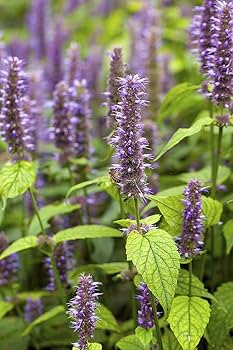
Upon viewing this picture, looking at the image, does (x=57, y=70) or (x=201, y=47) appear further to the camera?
(x=57, y=70)

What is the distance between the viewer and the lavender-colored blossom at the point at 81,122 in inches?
165

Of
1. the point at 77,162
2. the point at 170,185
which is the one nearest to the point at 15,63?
the point at 77,162

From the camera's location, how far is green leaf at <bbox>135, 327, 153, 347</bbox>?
2990 millimetres

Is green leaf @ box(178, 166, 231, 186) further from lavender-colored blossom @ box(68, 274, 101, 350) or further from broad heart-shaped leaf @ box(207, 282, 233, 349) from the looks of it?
lavender-colored blossom @ box(68, 274, 101, 350)

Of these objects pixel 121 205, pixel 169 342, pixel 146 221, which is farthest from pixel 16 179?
pixel 169 342

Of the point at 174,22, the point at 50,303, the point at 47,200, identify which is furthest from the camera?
the point at 174,22

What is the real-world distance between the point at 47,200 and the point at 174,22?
3419mm

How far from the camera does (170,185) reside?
4848 millimetres

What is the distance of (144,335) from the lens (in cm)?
303

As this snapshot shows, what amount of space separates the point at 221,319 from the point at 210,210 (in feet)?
1.94

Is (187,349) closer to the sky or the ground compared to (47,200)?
closer to the ground

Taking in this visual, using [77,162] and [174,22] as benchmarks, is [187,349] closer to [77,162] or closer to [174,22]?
[77,162]

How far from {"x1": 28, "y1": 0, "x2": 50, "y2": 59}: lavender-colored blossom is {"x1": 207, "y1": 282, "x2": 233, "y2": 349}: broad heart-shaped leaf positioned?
15.7ft

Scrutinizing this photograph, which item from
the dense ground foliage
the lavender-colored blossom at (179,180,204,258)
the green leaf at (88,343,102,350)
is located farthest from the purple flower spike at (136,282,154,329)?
the green leaf at (88,343,102,350)
